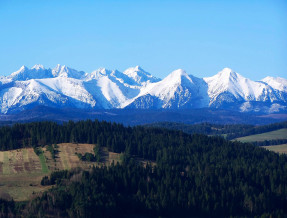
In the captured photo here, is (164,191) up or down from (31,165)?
down

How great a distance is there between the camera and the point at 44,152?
181 m

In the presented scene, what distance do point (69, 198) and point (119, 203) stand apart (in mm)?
12613

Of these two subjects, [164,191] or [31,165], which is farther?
[31,165]

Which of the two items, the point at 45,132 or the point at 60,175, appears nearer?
the point at 60,175

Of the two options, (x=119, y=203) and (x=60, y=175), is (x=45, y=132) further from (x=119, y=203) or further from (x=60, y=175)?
(x=119, y=203)

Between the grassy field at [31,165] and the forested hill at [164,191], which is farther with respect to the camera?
the grassy field at [31,165]

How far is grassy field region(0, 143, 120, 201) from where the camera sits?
144 meters

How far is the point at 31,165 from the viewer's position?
16788cm

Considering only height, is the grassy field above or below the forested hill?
above

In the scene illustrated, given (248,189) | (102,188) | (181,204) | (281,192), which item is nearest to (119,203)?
(102,188)

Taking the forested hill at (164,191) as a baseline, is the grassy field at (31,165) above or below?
above

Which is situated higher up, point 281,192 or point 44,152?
point 44,152

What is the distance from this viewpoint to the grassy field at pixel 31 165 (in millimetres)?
143500

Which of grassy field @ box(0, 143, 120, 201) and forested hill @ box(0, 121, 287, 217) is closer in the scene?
forested hill @ box(0, 121, 287, 217)
